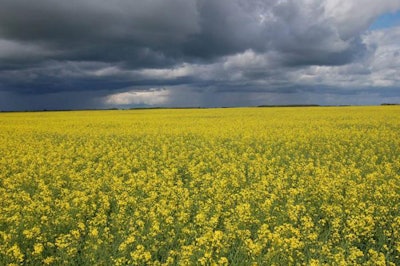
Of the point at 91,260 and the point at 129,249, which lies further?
the point at 129,249

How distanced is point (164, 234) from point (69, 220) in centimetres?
197

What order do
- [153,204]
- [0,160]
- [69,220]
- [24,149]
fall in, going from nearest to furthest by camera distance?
[69,220] < [153,204] < [0,160] < [24,149]

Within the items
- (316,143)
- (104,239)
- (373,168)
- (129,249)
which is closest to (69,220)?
(104,239)

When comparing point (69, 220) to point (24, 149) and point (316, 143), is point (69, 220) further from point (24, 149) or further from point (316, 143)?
point (316, 143)

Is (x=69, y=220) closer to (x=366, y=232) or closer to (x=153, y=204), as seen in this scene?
(x=153, y=204)

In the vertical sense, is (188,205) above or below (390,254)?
above

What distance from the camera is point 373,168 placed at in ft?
39.0

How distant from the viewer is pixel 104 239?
20.7 feet

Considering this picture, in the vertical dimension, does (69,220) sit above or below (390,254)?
above

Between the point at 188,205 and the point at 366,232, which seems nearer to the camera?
the point at 366,232

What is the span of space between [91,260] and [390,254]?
488 cm

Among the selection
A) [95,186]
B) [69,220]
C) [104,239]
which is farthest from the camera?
[95,186]

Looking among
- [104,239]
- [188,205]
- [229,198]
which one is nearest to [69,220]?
[104,239]

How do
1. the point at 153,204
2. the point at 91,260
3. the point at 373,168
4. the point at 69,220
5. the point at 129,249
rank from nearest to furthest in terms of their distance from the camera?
the point at 91,260, the point at 129,249, the point at 69,220, the point at 153,204, the point at 373,168
